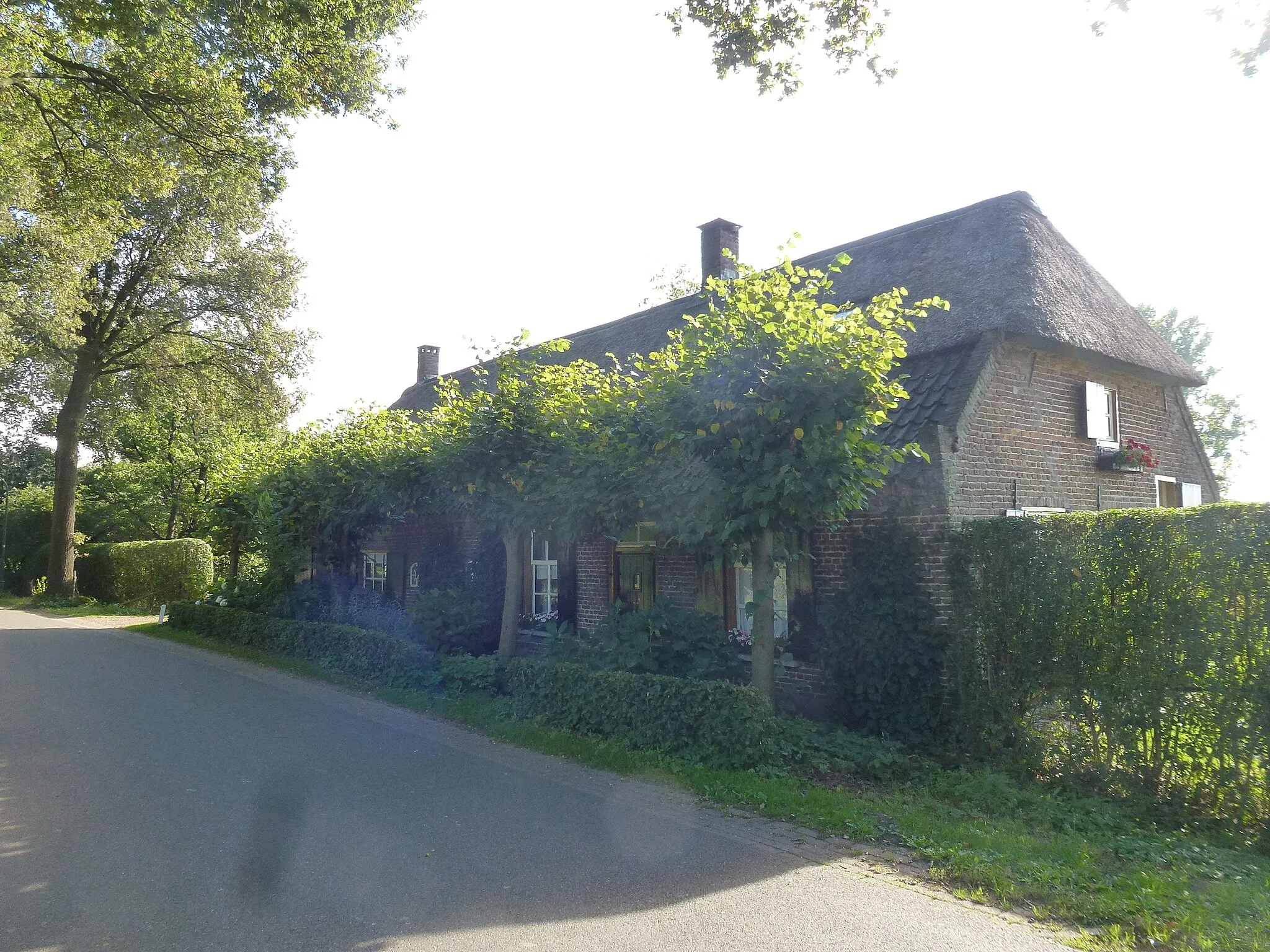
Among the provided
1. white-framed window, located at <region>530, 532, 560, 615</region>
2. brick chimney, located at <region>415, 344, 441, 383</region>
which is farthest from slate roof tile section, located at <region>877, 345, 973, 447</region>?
brick chimney, located at <region>415, 344, 441, 383</region>

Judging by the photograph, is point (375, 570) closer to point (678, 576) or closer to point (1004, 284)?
point (678, 576)

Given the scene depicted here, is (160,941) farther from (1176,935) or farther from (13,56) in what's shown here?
(13,56)

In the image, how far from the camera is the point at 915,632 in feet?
28.0

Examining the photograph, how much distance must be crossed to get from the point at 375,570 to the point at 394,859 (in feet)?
48.3

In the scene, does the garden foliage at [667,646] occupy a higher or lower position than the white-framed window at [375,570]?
lower

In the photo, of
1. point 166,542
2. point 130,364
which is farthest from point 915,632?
point 166,542

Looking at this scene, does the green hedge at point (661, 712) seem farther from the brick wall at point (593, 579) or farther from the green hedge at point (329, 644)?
the brick wall at point (593, 579)

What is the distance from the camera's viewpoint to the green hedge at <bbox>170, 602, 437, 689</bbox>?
1131 cm

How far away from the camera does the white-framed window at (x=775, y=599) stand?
33.5 ft

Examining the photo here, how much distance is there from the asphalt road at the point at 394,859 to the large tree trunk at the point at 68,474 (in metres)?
20.4

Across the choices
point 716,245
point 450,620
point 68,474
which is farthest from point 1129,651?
point 68,474

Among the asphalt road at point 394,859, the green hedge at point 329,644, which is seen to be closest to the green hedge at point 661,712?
the asphalt road at point 394,859

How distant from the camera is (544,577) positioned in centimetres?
1515

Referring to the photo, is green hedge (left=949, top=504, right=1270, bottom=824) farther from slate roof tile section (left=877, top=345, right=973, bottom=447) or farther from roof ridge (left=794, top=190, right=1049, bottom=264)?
roof ridge (left=794, top=190, right=1049, bottom=264)
